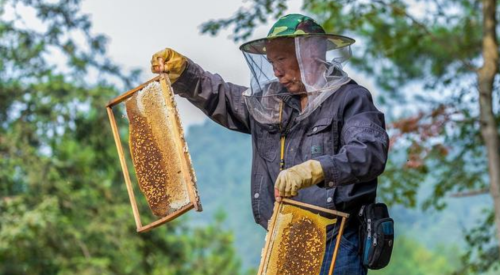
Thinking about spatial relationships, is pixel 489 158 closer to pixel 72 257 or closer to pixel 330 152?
pixel 330 152

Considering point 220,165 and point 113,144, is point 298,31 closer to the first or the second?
point 113,144

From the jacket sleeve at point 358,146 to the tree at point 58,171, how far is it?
856cm

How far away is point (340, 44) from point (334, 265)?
117 cm

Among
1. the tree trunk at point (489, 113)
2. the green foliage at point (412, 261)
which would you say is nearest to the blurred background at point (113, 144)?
the tree trunk at point (489, 113)

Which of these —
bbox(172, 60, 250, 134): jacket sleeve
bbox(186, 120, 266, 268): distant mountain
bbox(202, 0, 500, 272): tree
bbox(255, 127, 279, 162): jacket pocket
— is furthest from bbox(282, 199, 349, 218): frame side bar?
bbox(186, 120, 266, 268): distant mountain

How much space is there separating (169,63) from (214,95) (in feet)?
1.09

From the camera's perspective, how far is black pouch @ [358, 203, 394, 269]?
505 centimetres

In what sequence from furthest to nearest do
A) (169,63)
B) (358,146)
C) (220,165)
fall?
1. (220,165)
2. (169,63)
3. (358,146)

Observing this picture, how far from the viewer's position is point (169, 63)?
536cm

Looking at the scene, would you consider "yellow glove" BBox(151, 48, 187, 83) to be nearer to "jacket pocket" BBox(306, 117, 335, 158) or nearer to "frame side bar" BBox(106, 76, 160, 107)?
"frame side bar" BBox(106, 76, 160, 107)

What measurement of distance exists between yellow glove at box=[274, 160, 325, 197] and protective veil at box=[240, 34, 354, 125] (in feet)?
1.77

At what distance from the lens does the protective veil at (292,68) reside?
5.24m

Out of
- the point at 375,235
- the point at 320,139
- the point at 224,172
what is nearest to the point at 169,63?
the point at 320,139

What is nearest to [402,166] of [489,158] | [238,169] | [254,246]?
[489,158]
